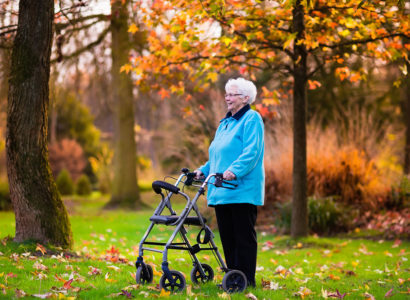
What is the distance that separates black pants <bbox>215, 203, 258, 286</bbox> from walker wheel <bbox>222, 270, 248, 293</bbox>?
102 mm

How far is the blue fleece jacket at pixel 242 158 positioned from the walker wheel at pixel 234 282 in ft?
2.00

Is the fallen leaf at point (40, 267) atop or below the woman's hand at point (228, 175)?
below

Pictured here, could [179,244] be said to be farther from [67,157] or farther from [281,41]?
[67,157]

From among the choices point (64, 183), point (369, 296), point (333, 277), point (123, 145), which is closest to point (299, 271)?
point (333, 277)

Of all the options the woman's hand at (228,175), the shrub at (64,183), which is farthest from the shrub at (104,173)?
the woman's hand at (228,175)

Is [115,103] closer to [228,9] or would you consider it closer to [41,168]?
[228,9]

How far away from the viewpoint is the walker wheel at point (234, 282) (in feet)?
14.7

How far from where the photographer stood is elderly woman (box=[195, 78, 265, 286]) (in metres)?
4.50

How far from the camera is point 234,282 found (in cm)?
454

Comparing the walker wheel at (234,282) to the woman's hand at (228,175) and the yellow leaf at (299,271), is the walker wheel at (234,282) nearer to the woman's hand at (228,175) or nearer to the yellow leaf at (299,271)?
the woman's hand at (228,175)

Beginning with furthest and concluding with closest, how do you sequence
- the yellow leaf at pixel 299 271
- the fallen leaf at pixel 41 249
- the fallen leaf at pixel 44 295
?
the yellow leaf at pixel 299 271 < the fallen leaf at pixel 41 249 < the fallen leaf at pixel 44 295

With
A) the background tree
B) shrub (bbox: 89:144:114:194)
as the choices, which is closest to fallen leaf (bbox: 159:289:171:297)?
the background tree

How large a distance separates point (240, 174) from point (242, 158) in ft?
0.47

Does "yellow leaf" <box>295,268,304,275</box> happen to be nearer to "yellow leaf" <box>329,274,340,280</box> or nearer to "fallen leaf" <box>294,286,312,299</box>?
"yellow leaf" <box>329,274,340,280</box>
